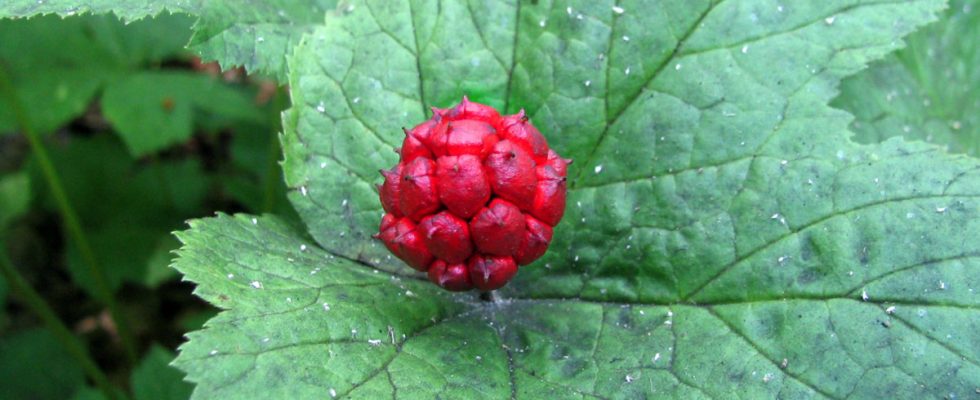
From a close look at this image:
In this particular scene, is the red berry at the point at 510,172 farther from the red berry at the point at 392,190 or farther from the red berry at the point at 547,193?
the red berry at the point at 392,190

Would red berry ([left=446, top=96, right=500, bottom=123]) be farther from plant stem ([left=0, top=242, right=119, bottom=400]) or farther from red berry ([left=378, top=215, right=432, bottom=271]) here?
plant stem ([left=0, top=242, right=119, bottom=400])

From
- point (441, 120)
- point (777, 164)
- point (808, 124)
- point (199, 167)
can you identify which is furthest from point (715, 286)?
point (199, 167)

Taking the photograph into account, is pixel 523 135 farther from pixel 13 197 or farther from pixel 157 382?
pixel 13 197

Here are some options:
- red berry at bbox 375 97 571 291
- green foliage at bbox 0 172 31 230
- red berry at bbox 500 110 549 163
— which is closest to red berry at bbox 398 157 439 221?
red berry at bbox 375 97 571 291

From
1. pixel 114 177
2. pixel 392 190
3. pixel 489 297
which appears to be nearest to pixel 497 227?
pixel 392 190

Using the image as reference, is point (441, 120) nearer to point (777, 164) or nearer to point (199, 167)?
point (777, 164)

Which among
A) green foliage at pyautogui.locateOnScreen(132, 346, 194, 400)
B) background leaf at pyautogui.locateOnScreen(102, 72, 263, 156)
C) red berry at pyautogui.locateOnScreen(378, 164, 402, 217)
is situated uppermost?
red berry at pyautogui.locateOnScreen(378, 164, 402, 217)
